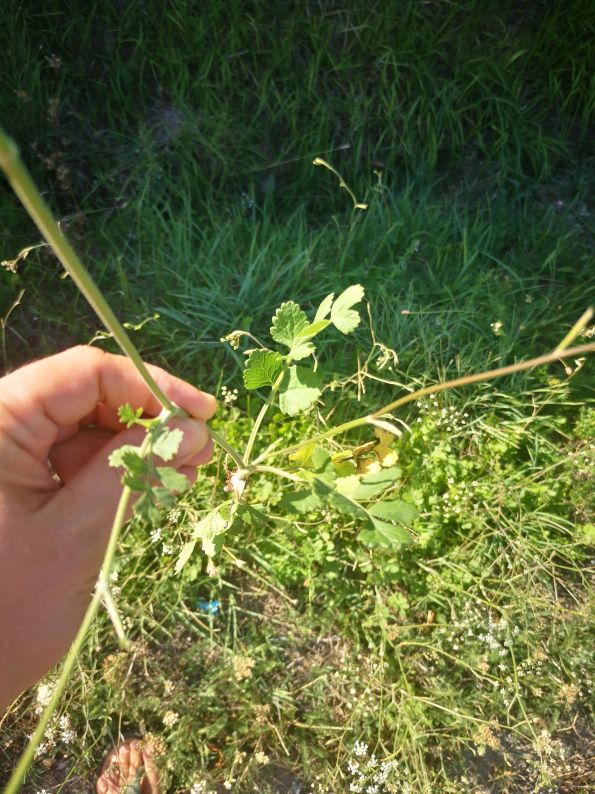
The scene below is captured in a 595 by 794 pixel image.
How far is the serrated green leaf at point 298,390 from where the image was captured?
155 cm

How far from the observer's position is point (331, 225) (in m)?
2.77

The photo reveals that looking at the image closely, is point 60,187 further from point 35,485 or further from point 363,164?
point 35,485

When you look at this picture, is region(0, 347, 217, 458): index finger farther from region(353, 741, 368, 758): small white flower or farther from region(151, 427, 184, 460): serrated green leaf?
region(353, 741, 368, 758): small white flower

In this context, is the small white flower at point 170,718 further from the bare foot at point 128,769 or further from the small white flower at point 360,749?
the small white flower at point 360,749

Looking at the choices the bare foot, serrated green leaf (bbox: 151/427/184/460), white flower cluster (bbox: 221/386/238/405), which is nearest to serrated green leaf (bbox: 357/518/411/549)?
serrated green leaf (bbox: 151/427/184/460)

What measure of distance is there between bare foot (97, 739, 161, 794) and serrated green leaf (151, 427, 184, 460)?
156 cm

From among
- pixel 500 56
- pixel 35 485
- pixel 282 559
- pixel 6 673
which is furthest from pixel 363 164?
pixel 6 673

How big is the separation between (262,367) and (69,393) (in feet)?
1.63

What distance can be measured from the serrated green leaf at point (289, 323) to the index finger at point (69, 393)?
285 millimetres

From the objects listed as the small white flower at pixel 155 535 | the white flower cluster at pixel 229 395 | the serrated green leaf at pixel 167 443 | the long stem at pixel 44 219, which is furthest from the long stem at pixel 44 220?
the small white flower at pixel 155 535

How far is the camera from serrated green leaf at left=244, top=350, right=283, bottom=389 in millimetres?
1538

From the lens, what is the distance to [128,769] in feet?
7.22

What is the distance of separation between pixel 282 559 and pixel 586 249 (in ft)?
6.12

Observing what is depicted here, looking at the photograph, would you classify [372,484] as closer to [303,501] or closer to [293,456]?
[303,501]
